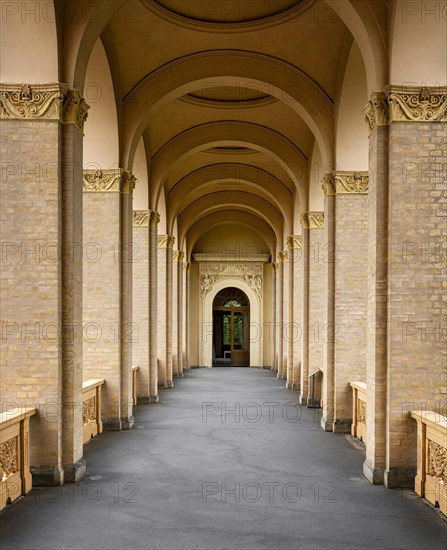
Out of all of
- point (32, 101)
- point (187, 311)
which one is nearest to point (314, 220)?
point (32, 101)

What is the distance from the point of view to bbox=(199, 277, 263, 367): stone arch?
31.6 m

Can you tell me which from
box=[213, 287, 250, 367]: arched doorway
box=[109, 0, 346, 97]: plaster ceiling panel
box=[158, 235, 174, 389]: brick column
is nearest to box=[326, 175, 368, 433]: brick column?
box=[109, 0, 346, 97]: plaster ceiling panel

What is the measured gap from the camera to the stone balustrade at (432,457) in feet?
23.2

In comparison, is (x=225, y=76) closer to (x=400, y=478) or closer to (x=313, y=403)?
(x=313, y=403)

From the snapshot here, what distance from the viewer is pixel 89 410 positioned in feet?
37.7

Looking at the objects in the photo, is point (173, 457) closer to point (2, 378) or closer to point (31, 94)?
point (2, 378)

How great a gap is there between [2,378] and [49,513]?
193 centimetres

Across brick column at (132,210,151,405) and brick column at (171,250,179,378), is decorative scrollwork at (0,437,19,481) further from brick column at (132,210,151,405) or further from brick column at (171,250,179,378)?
brick column at (171,250,179,378)

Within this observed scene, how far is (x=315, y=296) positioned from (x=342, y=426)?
4843 mm

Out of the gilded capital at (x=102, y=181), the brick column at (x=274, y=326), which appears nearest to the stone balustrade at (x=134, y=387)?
the gilded capital at (x=102, y=181)

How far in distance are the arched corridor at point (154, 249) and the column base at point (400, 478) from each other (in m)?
0.05

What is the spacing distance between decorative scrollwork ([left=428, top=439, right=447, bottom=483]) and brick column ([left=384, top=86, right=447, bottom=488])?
57 centimetres

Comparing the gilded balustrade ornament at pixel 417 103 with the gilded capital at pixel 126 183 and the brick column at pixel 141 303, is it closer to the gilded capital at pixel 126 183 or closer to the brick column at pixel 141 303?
the gilded capital at pixel 126 183

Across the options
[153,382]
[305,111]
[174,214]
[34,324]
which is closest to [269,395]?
[153,382]
